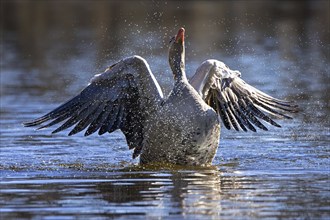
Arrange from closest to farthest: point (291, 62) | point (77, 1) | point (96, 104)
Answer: point (96, 104), point (291, 62), point (77, 1)

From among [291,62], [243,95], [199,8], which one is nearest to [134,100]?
[243,95]

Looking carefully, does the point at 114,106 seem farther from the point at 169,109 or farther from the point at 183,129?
the point at 183,129

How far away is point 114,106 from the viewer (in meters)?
11.6

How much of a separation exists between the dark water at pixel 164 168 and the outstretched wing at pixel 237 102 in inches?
14.9

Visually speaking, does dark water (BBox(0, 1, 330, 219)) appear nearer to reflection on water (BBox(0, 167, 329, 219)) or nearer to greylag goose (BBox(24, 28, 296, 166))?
reflection on water (BBox(0, 167, 329, 219))

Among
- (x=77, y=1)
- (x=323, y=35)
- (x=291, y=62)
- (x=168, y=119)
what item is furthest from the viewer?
(x=77, y=1)

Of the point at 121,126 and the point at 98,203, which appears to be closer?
the point at 98,203

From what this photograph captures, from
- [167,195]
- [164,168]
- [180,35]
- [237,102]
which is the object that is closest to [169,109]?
[164,168]

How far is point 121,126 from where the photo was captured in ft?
38.0

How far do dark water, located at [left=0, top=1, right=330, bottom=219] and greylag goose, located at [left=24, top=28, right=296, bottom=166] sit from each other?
304mm

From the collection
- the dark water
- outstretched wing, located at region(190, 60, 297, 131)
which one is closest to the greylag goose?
outstretched wing, located at region(190, 60, 297, 131)

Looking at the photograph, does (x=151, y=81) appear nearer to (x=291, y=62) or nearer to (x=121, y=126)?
(x=121, y=126)

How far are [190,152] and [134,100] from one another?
92cm

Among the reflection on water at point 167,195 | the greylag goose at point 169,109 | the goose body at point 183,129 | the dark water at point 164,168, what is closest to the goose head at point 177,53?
the greylag goose at point 169,109
